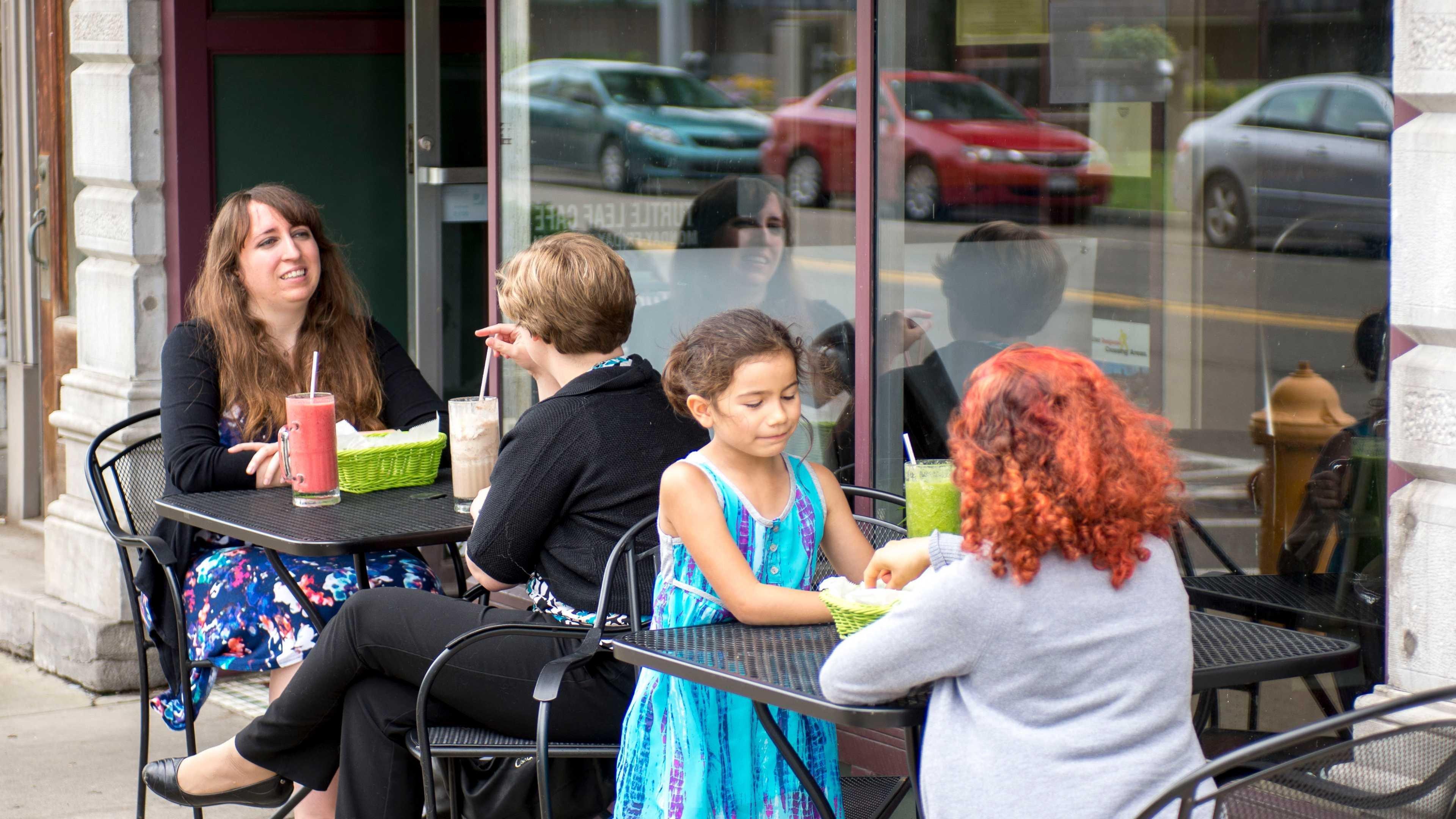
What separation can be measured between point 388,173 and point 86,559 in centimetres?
170

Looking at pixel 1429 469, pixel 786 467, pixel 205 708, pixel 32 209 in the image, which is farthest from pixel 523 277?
pixel 32 209

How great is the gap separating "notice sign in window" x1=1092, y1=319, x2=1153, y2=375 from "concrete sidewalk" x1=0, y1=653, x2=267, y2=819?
7.70 ft

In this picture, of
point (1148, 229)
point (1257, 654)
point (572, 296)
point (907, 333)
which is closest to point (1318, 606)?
point (1257, 654)

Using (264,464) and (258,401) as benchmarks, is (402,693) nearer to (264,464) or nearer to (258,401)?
(264,464)

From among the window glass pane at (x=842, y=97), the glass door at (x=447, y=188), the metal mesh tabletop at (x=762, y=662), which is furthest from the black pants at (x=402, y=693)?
the glass door at (x=447, y=188)

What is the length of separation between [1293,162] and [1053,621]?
1623 mm

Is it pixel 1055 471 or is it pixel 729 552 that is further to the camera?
pixel 729 552

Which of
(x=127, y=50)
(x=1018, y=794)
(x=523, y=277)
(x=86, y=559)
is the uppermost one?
(x=127, y=50)

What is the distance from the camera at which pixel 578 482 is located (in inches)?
108

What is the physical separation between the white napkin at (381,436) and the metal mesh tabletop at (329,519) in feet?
0.35

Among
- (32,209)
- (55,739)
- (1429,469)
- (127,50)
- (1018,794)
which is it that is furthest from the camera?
(32,209)

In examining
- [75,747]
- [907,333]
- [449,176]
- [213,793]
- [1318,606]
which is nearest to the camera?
[1318,606]

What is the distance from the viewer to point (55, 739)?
14.7 feet

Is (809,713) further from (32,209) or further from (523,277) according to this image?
(32,209)
